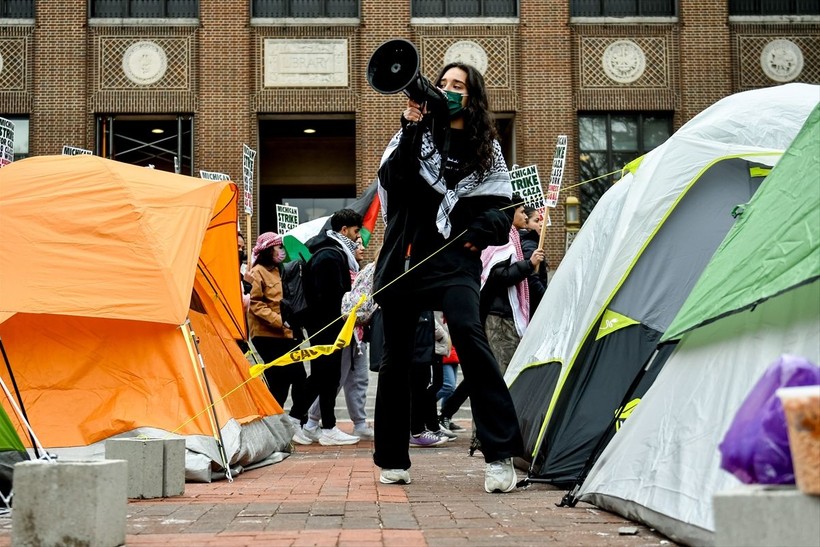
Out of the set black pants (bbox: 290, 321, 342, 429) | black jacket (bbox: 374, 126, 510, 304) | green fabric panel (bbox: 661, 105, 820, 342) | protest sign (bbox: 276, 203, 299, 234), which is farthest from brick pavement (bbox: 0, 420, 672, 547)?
protest sign (bbox: 276, 203, 299, 234)

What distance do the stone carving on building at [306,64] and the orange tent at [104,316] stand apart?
1477 centimetres

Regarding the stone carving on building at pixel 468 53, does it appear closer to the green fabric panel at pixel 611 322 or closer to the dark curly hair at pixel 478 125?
the dark curly hair at pixel 478 125

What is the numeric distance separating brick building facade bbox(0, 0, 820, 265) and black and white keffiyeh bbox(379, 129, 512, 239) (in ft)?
52.0

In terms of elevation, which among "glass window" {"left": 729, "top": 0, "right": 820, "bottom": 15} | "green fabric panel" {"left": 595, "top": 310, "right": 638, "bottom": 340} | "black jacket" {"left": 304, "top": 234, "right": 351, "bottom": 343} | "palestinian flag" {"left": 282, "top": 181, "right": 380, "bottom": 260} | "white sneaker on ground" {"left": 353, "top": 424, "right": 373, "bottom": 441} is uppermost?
"glass window" {"left": 729, "top": 0, "right": 820, "bottom": 15}

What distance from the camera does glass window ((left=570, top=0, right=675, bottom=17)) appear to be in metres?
21.5

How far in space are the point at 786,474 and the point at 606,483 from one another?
1653 millimetres

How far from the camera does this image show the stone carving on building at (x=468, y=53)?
826 inches

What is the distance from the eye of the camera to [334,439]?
28.1 feet

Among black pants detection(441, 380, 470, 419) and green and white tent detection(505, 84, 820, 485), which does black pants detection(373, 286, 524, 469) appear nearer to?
green and white tent detection(505, 84, 820, 485)

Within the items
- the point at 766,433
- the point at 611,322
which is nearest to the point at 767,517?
the point at 766,433

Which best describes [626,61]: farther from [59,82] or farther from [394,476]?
[394,476]

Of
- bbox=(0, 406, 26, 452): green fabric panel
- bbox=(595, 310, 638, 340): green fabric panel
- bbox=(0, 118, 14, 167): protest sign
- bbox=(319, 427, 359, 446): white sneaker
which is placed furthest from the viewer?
bbox=(0, 118, 14, 167): protest sign

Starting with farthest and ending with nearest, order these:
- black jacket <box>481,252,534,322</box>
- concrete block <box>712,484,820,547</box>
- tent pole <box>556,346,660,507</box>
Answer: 1. black jacket <box>481,252,534,322</box>
2. tent pole <box>556,346,660,507</box>
3. concrete block <box>712,484,820,547</box>

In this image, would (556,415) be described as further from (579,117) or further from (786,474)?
(579,117)
